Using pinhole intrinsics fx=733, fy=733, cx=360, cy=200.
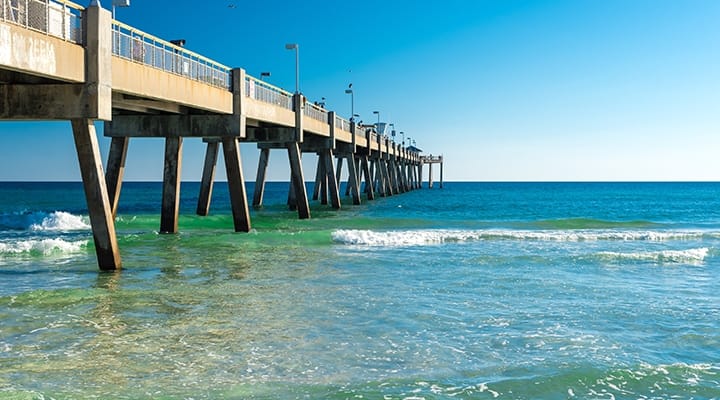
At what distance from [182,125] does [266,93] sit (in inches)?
200

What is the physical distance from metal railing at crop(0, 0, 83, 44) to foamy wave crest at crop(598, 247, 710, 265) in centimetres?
1636

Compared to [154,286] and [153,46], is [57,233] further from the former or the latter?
[154,286]

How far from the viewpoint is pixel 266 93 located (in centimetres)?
3097

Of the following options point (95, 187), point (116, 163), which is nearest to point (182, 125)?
point (116, 163)

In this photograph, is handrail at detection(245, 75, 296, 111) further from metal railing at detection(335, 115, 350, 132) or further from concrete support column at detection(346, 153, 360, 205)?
concrete support column at detection(346, 153, 360, 205)

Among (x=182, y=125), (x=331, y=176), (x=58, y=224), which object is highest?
(x=182, y=125)

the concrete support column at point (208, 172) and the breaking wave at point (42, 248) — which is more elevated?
the concrete support column at point (208, 172)

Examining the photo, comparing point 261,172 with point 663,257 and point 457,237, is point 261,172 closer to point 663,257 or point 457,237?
point 457,237

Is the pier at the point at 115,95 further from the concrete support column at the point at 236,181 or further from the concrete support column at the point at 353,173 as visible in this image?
the concrete support column at the point at 353,173

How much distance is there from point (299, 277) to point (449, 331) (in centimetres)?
679

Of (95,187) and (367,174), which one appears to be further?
(367,174)

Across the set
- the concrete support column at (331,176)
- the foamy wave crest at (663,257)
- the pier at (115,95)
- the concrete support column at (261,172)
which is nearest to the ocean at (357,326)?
the foamy wave crest at (663,257)

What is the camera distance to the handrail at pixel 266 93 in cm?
2840

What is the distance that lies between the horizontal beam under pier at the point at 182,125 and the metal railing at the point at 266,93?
1817mm
